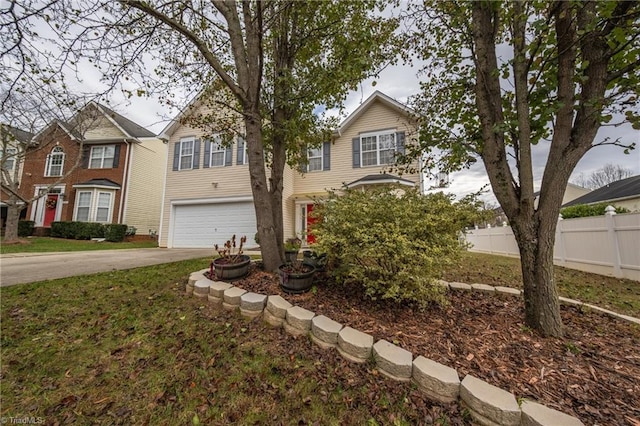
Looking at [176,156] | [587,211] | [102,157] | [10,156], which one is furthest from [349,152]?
[102,157]

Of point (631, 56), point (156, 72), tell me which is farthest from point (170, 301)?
point (631, 56)

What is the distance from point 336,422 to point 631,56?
169 inches

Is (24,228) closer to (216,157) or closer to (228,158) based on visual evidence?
(216,157)

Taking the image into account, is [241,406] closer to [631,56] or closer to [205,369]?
[205,369]

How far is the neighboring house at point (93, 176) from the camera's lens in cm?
1478

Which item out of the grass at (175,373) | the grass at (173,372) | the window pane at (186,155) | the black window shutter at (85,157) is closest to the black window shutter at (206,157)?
the window pane at (186,155)

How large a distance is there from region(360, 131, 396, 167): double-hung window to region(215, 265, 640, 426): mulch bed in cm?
864

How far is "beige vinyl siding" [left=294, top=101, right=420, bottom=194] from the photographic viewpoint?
1167cm

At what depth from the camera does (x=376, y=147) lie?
11656mm

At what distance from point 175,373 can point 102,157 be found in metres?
18.9

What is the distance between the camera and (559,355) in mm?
2309

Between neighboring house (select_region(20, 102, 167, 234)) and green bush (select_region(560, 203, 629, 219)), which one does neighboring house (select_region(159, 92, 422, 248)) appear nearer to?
neighboring house (select_region(20, 102, 167, 234))

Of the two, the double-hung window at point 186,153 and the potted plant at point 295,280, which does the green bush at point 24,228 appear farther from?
the potted plant at point 295,280

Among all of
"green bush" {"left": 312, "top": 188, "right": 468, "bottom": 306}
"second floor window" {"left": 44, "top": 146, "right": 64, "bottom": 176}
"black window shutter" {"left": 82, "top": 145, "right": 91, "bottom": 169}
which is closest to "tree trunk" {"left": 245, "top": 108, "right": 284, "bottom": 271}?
"green bush" {"left": 312, "top": 188, "right": 468, "bottom": 306}
